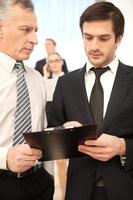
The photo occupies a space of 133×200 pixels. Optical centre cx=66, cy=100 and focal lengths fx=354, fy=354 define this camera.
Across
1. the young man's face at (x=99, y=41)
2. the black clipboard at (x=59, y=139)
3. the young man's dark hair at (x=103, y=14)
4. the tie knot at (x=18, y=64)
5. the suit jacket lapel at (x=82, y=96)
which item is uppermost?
the young man's dark hair at (x=103, y=14)

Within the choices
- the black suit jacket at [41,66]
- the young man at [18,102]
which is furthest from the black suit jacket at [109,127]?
the black suit jacket at [41,66]

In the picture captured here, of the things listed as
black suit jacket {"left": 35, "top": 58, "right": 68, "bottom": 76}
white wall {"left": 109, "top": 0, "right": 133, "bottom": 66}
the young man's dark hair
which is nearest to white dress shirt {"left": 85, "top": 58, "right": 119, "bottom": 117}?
the young man's dark hair

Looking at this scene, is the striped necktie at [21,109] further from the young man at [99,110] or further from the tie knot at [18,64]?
A: the young man at [99,110]

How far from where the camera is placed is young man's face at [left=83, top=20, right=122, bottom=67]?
5.35ft

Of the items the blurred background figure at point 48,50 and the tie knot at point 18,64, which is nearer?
the tie knot at point 18,64

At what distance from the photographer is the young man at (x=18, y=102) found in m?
1.57

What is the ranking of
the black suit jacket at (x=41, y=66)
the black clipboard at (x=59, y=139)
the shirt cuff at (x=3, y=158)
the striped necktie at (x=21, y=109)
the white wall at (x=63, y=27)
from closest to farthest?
the black clipboard at (x=59, y=139) → the shirt cuff at (x=3, y=158) → the striped necktie at (x=21, y=109) → the black suit jacket at (x=41, y=66) → the white wall at (x=63, y=27)

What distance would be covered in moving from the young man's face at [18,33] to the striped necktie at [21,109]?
65 millimetres

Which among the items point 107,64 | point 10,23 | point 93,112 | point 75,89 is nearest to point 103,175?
point 93,112

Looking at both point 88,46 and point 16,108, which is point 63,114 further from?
point 88,46

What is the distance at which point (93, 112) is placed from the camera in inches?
63.6

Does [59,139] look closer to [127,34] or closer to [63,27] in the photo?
[127,34]

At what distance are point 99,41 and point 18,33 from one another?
→ 1.24 ft

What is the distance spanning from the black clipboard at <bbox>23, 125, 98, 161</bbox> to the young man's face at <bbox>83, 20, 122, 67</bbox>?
43cm
